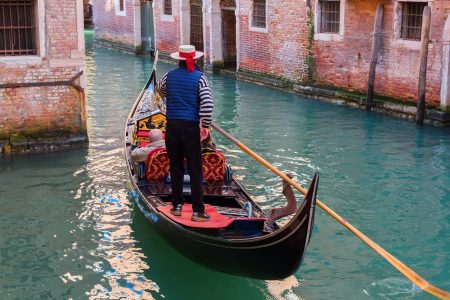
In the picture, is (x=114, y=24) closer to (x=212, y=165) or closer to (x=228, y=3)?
(x=228, y=3)

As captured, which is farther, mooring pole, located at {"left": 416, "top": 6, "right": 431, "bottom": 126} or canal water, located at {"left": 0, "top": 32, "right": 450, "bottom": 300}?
mooring pole, located at {"left": 416, "top": 6, "right": 431, "bottom": 126}

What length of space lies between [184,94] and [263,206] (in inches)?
68.6

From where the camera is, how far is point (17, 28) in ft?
22.7

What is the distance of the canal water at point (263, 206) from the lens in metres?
4.30

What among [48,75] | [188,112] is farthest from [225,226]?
[48,75]

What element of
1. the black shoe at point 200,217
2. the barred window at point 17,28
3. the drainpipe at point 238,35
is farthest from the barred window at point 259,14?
the black shoe at point 200,217

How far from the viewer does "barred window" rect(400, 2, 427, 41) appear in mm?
8922

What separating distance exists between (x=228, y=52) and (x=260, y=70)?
5.55 feet

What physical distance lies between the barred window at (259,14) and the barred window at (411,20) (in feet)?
10.4

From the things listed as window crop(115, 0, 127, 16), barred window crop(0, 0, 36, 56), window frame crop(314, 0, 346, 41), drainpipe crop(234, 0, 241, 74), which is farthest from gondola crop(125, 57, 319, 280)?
window crop(115, 0, 127, 16)

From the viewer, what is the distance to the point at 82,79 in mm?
7090

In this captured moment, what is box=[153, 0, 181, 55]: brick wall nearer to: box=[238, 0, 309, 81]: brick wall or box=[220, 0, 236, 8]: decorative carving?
box=[220, 0, 236, 8]: decorative carving

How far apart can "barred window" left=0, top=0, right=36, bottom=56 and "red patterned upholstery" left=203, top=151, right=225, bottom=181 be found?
2.64 metres

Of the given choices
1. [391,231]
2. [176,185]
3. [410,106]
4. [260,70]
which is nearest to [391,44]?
[410,106]
